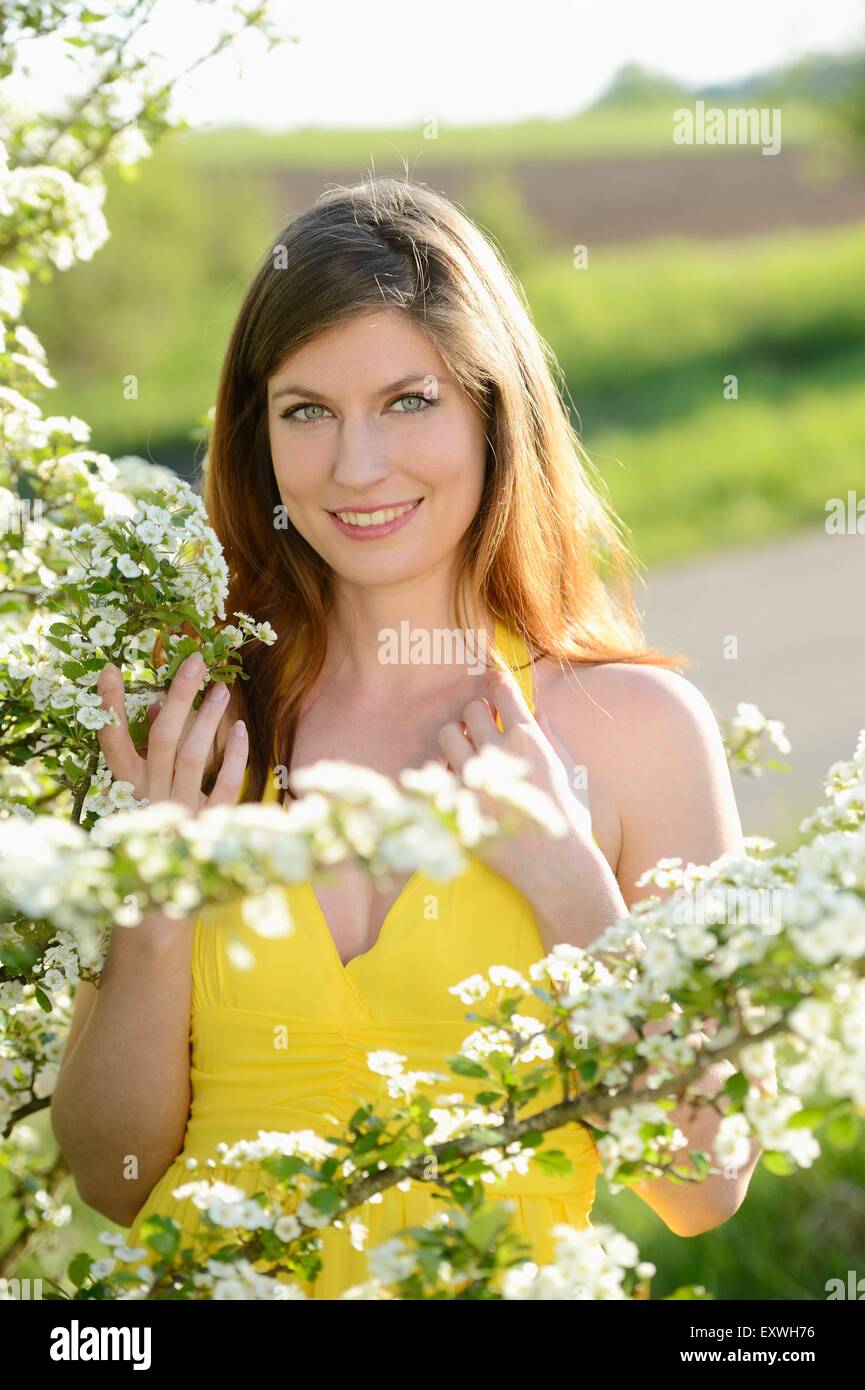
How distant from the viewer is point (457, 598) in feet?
9.34

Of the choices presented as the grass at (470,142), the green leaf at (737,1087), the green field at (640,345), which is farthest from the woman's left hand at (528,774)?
the grass at (470,142)

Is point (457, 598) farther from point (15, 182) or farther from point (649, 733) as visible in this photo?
point (15, 182)

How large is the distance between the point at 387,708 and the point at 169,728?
2.32 feet

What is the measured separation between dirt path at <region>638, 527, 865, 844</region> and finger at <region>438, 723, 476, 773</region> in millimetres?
4638

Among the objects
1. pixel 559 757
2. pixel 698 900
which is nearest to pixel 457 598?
pixel 559 757

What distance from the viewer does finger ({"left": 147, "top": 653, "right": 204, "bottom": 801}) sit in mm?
2168

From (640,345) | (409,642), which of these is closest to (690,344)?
(640,345)

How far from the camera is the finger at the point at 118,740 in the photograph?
213cm

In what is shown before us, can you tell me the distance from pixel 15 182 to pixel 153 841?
184 cm

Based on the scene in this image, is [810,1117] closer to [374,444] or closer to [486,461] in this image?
[374,444]

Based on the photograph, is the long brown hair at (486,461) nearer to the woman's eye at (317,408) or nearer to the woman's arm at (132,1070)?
the woman's eye at (317,408)

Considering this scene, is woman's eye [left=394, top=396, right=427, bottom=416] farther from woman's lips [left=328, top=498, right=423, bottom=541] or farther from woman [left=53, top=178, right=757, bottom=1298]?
woman's lips [left=328, top=498, right=423, bottom=541]

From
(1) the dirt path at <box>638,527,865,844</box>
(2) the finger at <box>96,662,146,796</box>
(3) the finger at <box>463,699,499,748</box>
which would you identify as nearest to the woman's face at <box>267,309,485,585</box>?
(3) the finger at <box>463,699,499,748</box>

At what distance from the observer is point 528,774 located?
2.28m
